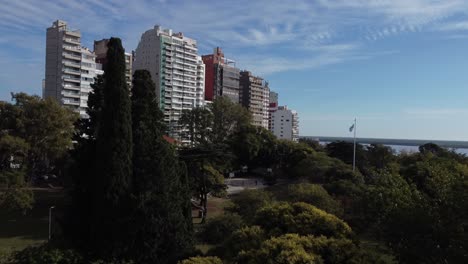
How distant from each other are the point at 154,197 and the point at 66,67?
71455 mm

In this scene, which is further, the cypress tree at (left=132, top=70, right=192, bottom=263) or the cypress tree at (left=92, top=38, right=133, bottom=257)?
the cypress tree at (left=132, top=70, right=192, bottom=263)

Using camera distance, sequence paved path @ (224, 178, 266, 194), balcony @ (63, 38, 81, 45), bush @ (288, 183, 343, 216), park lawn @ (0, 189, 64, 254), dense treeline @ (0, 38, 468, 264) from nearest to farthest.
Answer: dense treeline @ (0, 38, 468, 264)
bush @ (288, 183, 343, 216)
park lawn @ (0, 189, 64, 254)
paved path @ (224, 178, 266, 194)
balcony @ (63, 38, 81, 45)

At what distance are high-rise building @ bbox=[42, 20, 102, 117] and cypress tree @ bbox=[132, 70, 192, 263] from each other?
6680 centimetres

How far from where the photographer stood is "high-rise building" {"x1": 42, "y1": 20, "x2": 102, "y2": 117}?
78.8 metres

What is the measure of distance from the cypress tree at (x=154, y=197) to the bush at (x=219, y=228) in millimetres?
3892

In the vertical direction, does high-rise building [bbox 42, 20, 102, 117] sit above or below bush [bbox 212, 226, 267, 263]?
above

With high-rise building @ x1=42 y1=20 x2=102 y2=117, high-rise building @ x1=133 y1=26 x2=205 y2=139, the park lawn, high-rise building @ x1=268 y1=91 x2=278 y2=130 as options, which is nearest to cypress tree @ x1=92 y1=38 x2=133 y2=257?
the park lawn

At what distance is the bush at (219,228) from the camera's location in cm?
1951

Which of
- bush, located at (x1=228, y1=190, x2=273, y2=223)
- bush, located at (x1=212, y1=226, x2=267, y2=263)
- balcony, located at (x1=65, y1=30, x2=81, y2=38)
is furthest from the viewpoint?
balcony, located at (x1=65, y1=30, x2=81, y2=38)

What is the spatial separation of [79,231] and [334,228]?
8.44m

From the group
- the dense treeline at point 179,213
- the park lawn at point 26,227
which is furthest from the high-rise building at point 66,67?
the dense treeline at point 179,213

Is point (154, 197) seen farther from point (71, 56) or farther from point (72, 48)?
point (72, 48)

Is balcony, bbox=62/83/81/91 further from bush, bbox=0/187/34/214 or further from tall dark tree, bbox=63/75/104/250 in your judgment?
tall dark tree, bbox=63/75/104/250

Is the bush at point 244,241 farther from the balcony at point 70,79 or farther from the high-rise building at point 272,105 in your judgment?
the high-rise building at point 272,105
